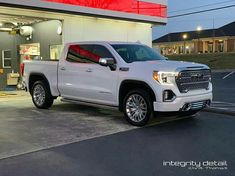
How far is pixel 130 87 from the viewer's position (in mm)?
9602

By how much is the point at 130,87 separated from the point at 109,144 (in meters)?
2.40

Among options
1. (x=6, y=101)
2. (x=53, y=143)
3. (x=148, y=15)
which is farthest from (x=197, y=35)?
(x=53, y=143)

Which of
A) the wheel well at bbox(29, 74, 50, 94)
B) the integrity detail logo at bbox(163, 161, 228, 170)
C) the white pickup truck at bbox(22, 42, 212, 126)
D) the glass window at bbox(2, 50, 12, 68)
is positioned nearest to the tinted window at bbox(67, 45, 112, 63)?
the white pickup truck at bbox(22, 42, 212, 126)

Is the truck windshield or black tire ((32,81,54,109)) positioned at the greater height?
the truck windshield

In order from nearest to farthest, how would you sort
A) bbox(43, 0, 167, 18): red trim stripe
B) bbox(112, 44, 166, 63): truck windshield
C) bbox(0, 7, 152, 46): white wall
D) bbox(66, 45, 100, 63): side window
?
bbox(112, 44, 166, 63): truck windshield → bbox(66, 45, 100, 63): side window → bbox(0, 7, 152, 46): white wall → bbox(43, 0, 167, 18): red trim stripe

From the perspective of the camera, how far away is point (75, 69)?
10.8 metres

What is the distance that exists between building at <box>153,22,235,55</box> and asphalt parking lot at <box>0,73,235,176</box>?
62.3 meters

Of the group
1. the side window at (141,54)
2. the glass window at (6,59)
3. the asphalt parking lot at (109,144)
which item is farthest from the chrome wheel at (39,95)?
the glass window at (6,59)

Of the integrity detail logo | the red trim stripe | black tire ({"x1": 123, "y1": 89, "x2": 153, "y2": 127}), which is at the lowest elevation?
the integrity detail logo

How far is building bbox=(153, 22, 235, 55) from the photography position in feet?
243

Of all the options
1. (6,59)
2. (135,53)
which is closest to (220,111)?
(135,53)

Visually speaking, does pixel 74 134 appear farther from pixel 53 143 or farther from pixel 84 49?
pixel 84 49

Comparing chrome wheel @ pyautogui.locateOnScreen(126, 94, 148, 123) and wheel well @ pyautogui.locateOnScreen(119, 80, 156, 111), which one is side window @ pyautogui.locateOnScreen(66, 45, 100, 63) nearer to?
wheel well @ pyautogui.locateOnScreen(119, 80, 156, 111)

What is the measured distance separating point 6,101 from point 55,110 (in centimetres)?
322
